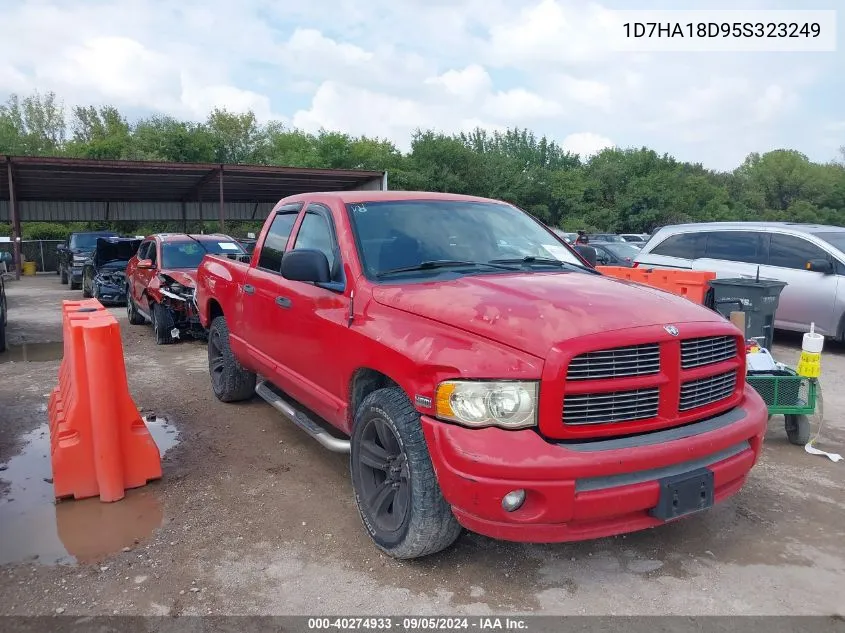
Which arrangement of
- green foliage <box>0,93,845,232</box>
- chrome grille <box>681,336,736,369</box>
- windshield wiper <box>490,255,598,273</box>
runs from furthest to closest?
1. green foliage <box>0,93,845,232</box>
2. windshield wiper <box>490,255,598,273</box>
3. chrome grille <box>681,336,736,369</box>

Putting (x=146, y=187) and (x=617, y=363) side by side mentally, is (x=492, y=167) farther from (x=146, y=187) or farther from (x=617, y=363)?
(x=617, y=363)

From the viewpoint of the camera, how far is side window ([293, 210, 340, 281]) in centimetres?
409

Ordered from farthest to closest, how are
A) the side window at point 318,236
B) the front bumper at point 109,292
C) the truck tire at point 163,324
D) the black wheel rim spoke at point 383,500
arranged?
the front bumper at point 109,292 → the truck tire at point 163,324 → the side window at point 318,236 → the black wheel rim spoke at point 383,500

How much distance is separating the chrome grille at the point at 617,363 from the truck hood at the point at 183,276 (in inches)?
295

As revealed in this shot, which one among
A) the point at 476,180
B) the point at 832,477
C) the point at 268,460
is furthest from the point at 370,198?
the point at 476,180

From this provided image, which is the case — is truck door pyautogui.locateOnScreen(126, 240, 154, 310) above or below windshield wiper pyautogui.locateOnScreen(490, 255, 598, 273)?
below

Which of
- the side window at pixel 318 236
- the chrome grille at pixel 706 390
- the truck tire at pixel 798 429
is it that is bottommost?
the truck tire at pixel 798 429

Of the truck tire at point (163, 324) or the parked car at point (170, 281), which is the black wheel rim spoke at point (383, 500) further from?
the truck tire at point (163, 324)

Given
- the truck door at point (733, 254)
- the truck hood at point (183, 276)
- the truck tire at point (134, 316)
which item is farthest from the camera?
the truck tire at point (134, 316)

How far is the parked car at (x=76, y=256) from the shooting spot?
19272 millimetres

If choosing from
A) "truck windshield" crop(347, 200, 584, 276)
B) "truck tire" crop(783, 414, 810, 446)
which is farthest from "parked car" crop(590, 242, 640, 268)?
"truck windshield" crop(347, 200, 584, 276)

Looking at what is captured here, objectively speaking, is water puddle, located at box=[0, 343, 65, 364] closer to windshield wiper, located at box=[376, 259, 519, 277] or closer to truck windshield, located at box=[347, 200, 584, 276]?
truck windshield, located at box=[347, 200, 584, 276]

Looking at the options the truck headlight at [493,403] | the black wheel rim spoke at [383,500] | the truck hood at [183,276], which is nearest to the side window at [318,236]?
the black wheel rim spoke at [383,500]

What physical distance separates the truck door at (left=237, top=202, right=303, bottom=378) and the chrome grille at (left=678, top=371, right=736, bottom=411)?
2662mm
